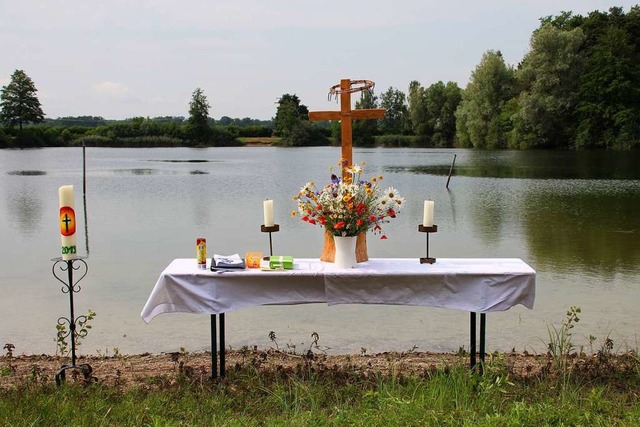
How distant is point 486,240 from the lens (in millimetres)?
12430

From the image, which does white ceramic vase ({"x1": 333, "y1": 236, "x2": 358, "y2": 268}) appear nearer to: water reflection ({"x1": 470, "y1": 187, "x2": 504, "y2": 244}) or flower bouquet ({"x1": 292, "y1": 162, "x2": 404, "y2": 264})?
flower bouquet ({"x1": 292, "y1": 162, "x2": 404, "y2": 264})

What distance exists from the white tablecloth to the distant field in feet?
296

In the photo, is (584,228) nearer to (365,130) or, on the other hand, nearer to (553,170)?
(553,170)

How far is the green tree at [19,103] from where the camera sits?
77.4 metres

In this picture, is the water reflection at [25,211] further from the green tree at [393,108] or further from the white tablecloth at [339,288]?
the green tree at [393,108]

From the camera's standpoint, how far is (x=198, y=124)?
91.8 metres

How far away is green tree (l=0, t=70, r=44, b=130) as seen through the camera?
77438 millimetres

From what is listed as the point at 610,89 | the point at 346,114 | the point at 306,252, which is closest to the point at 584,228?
the point at 306,252

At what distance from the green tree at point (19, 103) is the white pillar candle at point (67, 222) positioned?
79282 millimetres

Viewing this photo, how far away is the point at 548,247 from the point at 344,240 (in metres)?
7.64

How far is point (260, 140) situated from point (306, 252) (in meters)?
87.1

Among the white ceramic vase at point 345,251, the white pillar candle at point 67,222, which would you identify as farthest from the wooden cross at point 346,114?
the white pillar candle at point 67,222

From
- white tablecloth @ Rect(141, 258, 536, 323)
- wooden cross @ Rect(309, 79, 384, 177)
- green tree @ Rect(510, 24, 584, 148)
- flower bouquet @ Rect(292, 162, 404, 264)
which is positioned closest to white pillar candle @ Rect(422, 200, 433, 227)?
flower bouquet @ Rect(292, 162, 404, 264)

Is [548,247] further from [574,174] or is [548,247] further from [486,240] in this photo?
[574,174]
